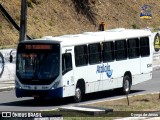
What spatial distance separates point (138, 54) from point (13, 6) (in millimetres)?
19036

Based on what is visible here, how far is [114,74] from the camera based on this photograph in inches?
1210

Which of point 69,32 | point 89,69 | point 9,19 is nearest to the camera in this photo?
point 89,69

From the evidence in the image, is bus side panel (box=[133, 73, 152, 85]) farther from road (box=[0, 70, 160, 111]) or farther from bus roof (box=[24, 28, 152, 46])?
bus roof (box=[24, 28, 152, 46])

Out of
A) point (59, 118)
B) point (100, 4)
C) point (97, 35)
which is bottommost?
point (59, 118)

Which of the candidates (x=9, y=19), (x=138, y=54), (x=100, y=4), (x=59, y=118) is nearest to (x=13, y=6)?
(x=9, y=19)

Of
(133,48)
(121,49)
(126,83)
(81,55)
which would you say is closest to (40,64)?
(81,55)

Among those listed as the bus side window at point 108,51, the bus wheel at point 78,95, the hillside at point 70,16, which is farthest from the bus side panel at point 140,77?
the hillside at point 70,16

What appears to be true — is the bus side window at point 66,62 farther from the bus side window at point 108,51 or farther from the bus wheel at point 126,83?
the bus wheel at point 126,83

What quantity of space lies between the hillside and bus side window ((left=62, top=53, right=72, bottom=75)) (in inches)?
682

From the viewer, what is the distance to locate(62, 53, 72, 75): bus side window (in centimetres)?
2748

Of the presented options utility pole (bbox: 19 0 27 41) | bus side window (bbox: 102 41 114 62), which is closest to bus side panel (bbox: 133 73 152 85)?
bus side window (bbox: 102 41 114 62)

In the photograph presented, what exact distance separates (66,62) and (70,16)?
26.9 meters

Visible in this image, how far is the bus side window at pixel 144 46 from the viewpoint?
106 ft

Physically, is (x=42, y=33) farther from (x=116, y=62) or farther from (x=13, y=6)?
(x=116, y=62)
